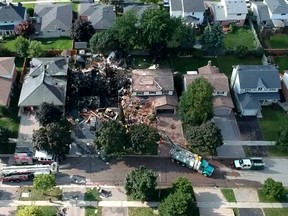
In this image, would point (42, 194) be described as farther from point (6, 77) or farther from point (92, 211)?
point (6, 77)

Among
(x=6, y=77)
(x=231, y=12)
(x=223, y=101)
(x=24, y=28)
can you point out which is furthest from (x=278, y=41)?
(x=6, y=77)

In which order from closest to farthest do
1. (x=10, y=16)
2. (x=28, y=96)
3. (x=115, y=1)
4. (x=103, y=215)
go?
(x=103, y=215) < (x=28, y=96) < (x=10, y=16) < (x=115, y=1)

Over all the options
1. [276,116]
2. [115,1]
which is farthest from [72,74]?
[276,116]

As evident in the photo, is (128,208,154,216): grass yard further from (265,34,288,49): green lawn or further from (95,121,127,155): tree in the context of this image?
(265,34,288,49): green lawn

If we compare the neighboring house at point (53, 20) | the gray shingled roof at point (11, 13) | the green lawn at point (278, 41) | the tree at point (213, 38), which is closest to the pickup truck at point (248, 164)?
the tree at point (213, 38)

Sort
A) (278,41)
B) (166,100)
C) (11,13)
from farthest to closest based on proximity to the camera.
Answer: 1. (278,41)
2. (11,13)
3. (166,100)

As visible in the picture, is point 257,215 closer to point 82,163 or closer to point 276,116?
point 276,116
